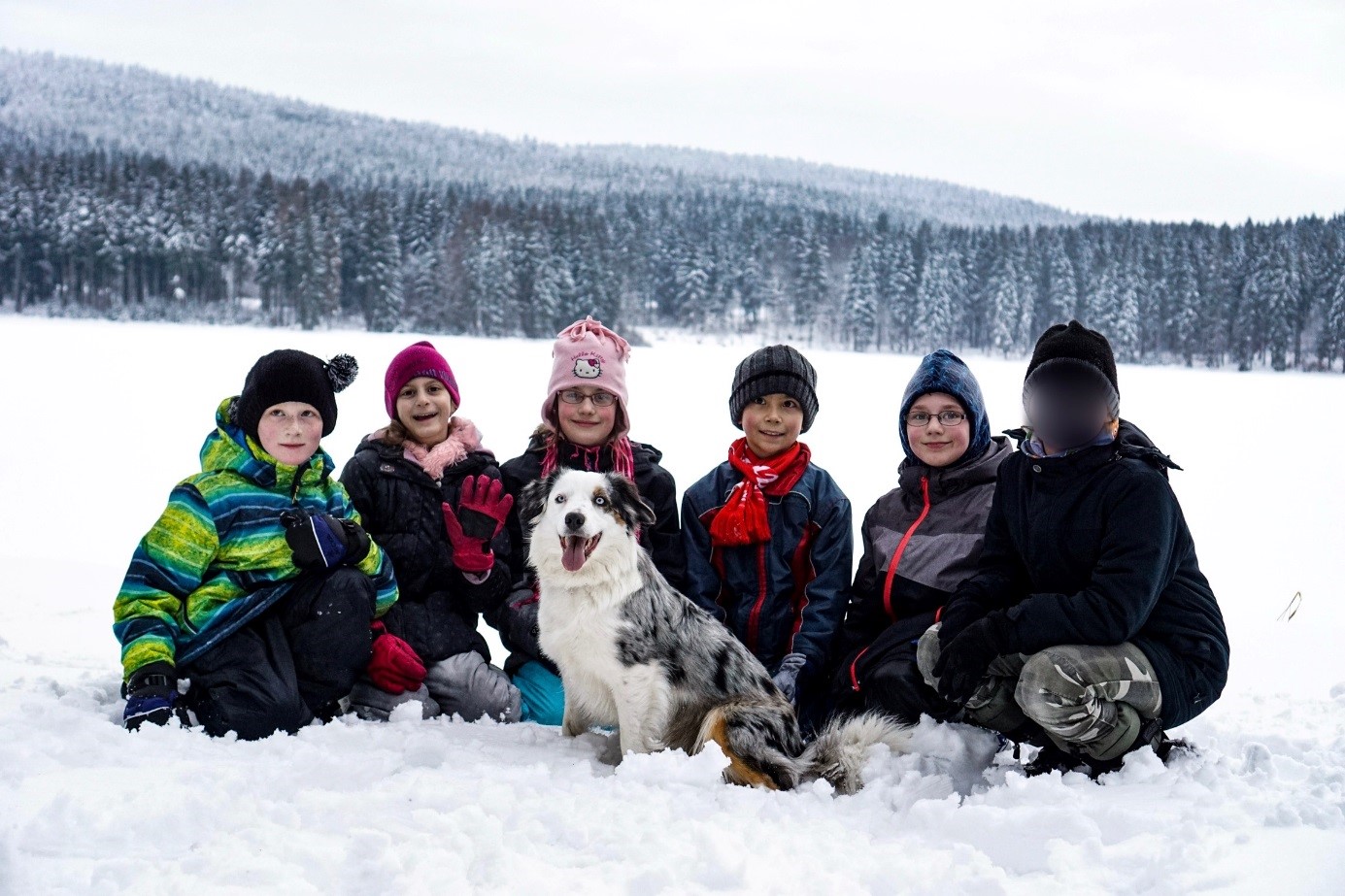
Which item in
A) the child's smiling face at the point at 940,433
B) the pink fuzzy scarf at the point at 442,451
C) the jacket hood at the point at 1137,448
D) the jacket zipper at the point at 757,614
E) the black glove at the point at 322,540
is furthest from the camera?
the pink fuzzy scarf at the point at 442,451

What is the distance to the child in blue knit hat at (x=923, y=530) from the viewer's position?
4105 millimetres

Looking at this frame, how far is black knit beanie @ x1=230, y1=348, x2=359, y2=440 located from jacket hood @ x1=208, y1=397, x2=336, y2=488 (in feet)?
0.14

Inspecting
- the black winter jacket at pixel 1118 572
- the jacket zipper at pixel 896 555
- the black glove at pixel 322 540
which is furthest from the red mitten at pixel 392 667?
the black winter jacket at pixel 1118 572

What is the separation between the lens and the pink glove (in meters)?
4.38

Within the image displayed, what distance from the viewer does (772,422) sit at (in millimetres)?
4492

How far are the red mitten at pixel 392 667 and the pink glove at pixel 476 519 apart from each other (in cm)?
50

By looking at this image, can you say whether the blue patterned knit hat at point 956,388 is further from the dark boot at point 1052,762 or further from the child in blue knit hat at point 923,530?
the dark boot at point 1052,762

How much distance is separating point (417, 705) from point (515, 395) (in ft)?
56.3

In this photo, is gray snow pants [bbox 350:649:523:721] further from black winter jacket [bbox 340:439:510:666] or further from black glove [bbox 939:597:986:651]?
black glove [bbox 939:597:986:651]

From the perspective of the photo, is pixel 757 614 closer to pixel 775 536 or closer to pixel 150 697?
pixel 775 536

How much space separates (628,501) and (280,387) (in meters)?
1.64

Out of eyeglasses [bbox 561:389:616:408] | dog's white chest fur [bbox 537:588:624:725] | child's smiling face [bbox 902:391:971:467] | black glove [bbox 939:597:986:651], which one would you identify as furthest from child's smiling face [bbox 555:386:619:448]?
black glove [bbox 939:597:986:651]

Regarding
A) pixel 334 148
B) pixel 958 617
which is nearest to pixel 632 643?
pixel 958 617

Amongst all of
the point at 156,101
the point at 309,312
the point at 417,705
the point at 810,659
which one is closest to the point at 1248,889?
the point at 810,659
